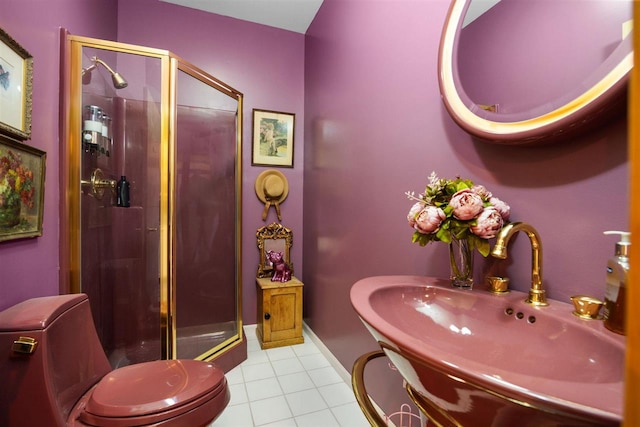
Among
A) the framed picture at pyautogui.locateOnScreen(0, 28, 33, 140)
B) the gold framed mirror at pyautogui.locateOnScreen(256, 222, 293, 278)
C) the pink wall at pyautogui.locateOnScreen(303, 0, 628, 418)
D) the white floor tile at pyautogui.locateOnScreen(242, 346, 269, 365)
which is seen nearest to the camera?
the pink wall at pyautogui.locateOnScreen(303, 0, 628, 418)

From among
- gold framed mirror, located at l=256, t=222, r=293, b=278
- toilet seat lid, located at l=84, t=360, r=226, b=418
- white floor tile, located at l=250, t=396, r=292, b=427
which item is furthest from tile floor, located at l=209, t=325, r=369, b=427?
gold framed mirror, located at l=256, t=222, r=293, b=278

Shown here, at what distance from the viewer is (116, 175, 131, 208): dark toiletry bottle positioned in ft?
5.94

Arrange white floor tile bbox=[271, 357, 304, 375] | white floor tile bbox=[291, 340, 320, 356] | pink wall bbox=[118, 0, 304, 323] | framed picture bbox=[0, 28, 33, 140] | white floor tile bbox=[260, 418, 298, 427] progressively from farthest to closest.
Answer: pink wall bbox=[118, 0, 304, 323] → white floor tile bbox=[291, 340, 320, 356] → white floor tile bbox=[271, 357, 304, 375] → white floor tile bbox=[260, 418, 298, 427] → framed picture bbox=[0, 28, 33, 140]

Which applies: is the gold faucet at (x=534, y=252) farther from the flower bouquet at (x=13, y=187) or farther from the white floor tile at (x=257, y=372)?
the white floor tile at (x=257, y=372)

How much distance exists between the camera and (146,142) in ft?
5.83

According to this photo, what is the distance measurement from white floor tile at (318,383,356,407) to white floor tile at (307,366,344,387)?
0.13 feet

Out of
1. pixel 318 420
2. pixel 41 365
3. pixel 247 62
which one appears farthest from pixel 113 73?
pixel 318 420

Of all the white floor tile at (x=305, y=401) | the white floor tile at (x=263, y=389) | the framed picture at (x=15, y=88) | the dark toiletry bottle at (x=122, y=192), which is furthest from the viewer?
the dark toiletry bottle at (x=122, y=192)

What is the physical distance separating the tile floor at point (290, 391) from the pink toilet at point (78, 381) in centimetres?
54

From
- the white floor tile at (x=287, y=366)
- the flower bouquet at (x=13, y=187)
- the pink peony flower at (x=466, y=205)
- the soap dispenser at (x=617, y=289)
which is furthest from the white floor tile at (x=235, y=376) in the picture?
the soap dispenser at (x=617, y=289)

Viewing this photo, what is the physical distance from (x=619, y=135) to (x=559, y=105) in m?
0.15

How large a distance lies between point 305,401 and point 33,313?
1.35m

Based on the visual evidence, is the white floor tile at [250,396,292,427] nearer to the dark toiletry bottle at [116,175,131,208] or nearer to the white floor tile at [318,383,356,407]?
the white floor tile at [318,383,356,407]

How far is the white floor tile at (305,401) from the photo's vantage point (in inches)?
62.1
